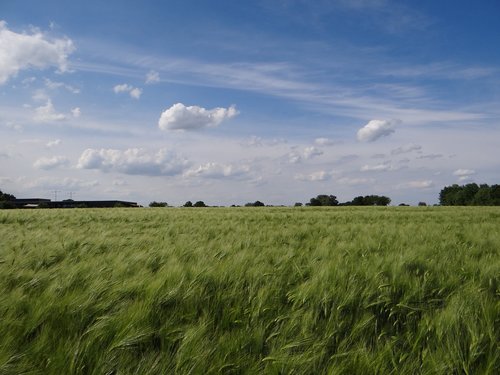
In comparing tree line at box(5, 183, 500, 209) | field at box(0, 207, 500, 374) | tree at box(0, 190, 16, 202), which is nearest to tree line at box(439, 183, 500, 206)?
tree line at box(5, 183, 500, 209)

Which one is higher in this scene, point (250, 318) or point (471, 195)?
point (471, 195)

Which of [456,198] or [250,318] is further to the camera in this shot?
[456,198]

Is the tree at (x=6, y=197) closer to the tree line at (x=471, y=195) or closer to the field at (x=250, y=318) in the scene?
the field at (x=250, y=318)

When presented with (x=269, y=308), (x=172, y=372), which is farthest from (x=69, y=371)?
(x=269, y=308)

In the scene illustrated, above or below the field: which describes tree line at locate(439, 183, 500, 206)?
above

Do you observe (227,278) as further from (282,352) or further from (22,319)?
(22,319)

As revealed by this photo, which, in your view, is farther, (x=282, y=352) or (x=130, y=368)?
(x=282, y=352)

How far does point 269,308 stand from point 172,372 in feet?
2.94

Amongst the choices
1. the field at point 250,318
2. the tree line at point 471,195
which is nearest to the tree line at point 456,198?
the tree line at point 471,195

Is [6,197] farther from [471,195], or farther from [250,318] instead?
[471,195]

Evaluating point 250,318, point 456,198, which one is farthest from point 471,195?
point 250,318

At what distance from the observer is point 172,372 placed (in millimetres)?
1681

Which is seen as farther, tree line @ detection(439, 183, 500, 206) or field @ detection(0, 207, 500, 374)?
tree line @ detection(439, 183, 500, 206)

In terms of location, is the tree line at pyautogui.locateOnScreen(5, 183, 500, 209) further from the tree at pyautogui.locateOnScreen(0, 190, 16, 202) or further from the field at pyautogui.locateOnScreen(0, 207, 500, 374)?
the field at pyautogui.locateOnScreen(0, 207, 500, 374)
